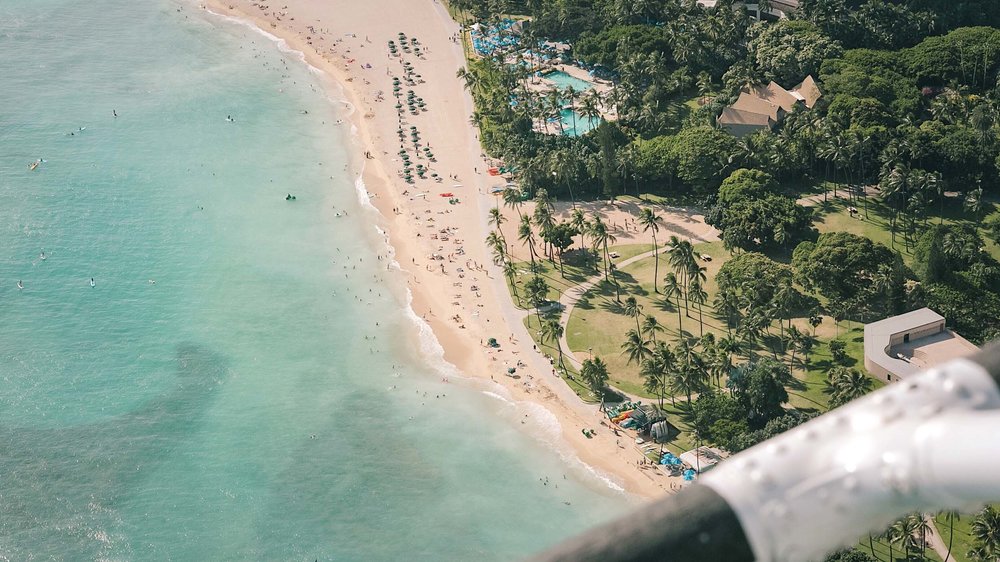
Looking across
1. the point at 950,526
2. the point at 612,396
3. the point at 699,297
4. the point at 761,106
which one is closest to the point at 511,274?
the point at 699,297

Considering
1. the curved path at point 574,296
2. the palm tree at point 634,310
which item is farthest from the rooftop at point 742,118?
the palm tree at point 634,310

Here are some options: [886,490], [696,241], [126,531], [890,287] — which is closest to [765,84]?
[696,241]

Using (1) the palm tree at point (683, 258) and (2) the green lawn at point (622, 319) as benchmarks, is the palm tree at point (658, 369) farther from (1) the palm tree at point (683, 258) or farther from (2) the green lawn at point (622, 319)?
(1) the palm tree at point (683, 258)

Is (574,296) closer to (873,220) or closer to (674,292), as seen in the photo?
(674,292)

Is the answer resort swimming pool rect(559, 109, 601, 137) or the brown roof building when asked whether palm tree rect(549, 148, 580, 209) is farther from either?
the brown roof building

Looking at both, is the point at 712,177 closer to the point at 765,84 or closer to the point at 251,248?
the point at 765,84

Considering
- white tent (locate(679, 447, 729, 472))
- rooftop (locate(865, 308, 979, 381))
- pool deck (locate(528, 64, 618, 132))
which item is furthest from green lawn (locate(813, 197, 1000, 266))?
white tent (locate(679, 447, 729, 472))
